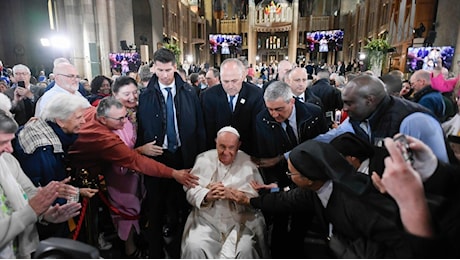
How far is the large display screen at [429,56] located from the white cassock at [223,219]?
31.7 feet

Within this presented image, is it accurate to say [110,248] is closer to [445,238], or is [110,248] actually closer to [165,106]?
[165,106]

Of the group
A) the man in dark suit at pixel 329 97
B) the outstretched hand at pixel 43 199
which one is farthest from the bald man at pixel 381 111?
the man in dark suit at pixel 329 97

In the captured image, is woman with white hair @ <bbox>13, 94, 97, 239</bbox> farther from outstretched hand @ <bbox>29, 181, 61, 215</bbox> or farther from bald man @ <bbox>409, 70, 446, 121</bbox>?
bald man @ <bbox>409, 70, 446, 121</bbox>

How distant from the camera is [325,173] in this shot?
1856mm

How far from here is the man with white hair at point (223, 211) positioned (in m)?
2.61

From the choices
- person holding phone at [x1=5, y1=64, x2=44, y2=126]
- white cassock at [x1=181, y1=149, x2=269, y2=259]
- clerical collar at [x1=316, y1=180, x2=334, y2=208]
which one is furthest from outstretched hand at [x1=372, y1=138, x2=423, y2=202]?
person holding phone at [x1=5, y1=64, x2=44, y2=126]

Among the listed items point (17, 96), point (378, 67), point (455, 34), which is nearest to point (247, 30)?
point (378, 67)

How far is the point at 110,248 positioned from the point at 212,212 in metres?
1.37

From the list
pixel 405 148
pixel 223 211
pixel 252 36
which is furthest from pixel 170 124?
pixel 252 36

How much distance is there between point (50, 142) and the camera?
231cm

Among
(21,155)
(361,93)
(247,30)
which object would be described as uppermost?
(247,30)

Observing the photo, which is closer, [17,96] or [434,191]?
[434,191]

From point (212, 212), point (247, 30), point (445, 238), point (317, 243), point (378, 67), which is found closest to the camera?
point (445, 238)

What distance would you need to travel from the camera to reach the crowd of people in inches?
55.2
